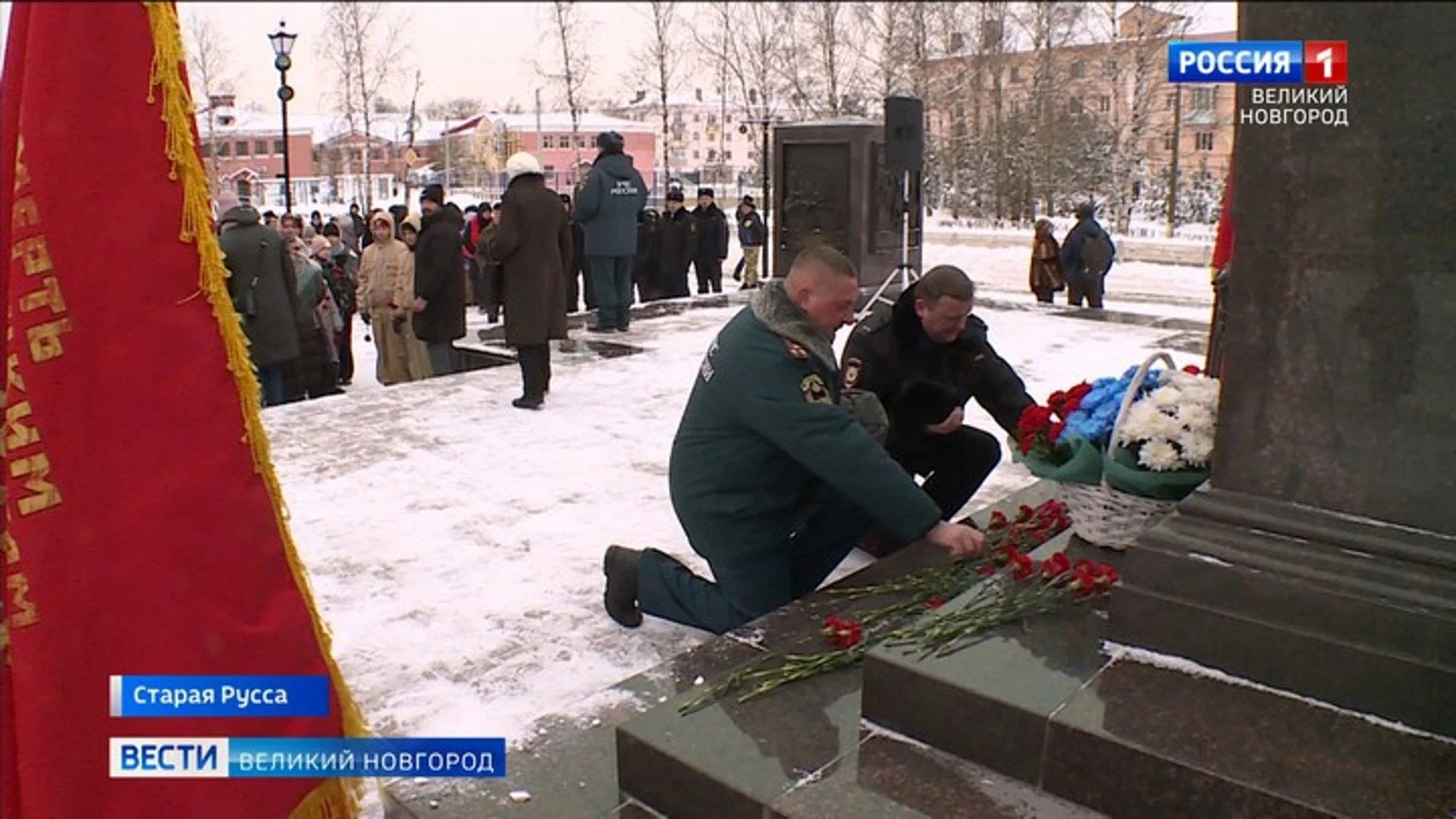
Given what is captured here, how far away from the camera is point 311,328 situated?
7.99 m

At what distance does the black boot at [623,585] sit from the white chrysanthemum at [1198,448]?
70.3 inches

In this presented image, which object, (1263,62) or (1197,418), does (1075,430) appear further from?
(1263,62)

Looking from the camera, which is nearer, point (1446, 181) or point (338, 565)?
point (1446, 181)

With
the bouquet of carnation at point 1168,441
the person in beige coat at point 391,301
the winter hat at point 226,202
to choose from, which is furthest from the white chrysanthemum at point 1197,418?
the person in beige coat at point 391,301

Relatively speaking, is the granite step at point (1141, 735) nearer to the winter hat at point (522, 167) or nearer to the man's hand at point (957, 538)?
the man's hand at point (957, 538)

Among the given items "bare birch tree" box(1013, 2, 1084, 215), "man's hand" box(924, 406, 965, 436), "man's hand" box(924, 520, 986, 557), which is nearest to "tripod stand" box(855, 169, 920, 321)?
"bare birch tree" box(1013, 2, 1084, 215)

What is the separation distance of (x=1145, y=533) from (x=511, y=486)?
11.6 feet

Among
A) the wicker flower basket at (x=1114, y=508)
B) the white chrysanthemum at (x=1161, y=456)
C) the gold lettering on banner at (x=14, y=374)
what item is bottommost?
the wicker flower basket at (x=1114, y=508)

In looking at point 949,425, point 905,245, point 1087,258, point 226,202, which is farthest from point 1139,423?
point 1087,258

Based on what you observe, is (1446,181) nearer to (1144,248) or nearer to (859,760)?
(859,760)

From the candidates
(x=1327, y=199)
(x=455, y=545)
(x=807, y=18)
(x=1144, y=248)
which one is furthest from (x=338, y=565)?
(x=1144, y=248)

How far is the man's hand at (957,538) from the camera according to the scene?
3.42 metres

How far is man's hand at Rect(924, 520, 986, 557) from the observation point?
3.42m

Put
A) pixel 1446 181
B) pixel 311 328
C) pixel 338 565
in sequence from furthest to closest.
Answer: pixel 311 328, pixel 338 565, pixel 1446 181
